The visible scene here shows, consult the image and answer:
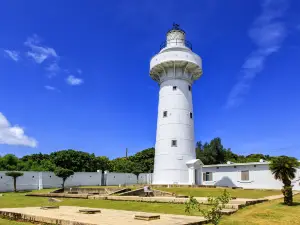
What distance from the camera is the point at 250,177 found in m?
31.8

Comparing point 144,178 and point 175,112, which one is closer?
point 175,112

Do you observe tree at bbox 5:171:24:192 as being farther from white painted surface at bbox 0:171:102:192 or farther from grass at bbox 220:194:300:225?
grass at bbox 220:194:300:225

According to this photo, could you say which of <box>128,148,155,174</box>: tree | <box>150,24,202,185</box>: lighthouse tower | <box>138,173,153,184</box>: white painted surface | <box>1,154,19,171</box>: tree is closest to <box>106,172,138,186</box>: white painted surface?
<box>138,173,153,184</box>: white painted surface

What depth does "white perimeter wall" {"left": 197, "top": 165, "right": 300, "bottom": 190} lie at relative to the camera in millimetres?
30125

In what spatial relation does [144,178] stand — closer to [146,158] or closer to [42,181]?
[146,158]

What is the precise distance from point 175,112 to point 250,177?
32.1ft

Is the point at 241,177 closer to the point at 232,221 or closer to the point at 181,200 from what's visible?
the point at 181,200

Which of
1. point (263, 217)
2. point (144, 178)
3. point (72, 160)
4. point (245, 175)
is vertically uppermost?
point (72, 160)

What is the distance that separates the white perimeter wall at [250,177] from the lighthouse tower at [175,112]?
275 cm

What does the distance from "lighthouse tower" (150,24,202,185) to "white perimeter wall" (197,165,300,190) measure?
2745mm

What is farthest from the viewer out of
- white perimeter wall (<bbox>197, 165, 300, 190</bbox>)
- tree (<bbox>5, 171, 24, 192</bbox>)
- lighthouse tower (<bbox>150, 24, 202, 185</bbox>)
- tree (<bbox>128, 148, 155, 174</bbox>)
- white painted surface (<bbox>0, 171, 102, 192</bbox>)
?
tree (<bbox>128, 148, 155, 174</bbox>)

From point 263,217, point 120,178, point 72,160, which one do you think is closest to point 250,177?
point 263,217

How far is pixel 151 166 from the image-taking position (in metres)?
56.5

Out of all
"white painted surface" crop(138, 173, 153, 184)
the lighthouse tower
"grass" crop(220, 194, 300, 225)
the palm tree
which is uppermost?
the lighthouse tower
